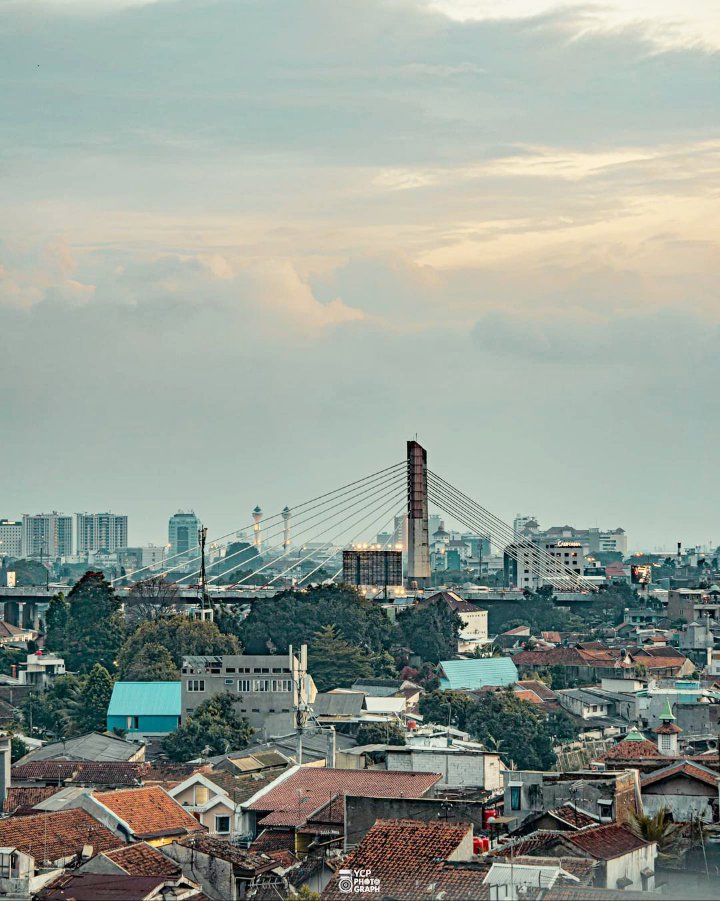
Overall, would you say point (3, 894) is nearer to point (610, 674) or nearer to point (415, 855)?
point (415, 855)

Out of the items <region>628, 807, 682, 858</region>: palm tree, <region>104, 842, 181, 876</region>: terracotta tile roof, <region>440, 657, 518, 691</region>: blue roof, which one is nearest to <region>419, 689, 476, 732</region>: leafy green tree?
<region>440, 657, 518, 691</region>: blue roof

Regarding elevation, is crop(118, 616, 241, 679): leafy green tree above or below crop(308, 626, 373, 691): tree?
above

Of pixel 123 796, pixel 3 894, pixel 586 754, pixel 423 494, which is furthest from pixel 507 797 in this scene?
pixel 423 494

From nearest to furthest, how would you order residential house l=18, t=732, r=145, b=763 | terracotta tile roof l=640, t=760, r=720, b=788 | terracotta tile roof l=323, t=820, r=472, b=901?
terracotta tile roof l=323, t=820, r=472, b=901 → terracotta tile roof l=640, t=760, r=720, b=788 → residential house l=18, t=732, r=145, b=763

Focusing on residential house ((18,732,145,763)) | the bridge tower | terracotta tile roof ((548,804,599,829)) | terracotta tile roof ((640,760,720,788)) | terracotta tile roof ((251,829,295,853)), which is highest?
the bridge tower

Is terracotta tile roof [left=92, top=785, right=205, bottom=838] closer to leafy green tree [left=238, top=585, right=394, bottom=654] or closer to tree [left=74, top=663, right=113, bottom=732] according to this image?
tree [left=74, top=663, right=113, bottom=732]

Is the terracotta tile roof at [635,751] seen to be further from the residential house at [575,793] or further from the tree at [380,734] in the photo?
the tree at [380,734]

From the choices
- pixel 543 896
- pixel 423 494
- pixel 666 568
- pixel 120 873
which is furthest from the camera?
pixel 666 568
